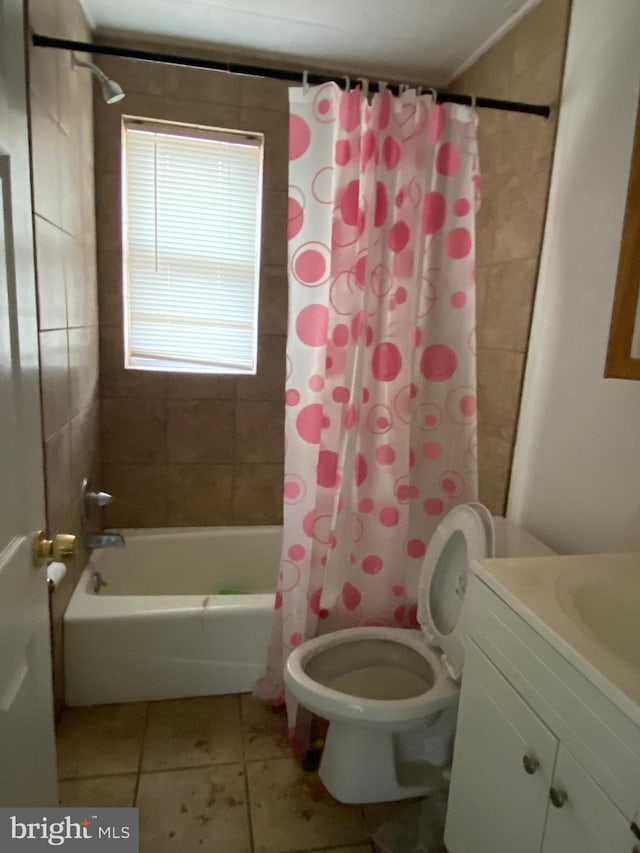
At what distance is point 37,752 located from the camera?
102cm

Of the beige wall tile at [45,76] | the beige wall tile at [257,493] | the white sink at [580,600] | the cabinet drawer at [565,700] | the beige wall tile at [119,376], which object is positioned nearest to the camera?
the cabinet drawer at [565,700]

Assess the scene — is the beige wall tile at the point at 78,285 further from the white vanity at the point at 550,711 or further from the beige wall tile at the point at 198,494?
the white vanity at the point at 550,711

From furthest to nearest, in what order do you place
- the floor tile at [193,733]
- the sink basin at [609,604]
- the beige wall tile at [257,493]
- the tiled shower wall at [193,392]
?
the beige wall tile at [257,493], the tiled shower wall at [193,392], the floor tile at [193,733], the sink basin at [609,604]

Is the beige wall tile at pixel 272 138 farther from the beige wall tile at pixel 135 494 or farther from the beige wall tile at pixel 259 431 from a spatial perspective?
the beige wall tile at pixel 135 494

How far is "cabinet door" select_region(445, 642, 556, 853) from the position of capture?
0.98 m

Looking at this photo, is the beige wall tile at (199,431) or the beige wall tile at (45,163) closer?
the beige wall tile at (45,163)

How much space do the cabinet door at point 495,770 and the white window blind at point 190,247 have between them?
1.76 meters

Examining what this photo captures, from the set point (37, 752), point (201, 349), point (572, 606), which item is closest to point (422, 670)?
point (572, 606)

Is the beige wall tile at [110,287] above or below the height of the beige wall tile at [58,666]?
above

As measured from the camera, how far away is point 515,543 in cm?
171

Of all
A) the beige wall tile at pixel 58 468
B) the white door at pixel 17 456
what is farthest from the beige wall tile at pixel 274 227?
the white door at pixel 17 456

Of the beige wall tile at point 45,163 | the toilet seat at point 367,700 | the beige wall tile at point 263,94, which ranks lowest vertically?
the toilet seat at point 367,700

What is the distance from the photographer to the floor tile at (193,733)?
1.73 metres

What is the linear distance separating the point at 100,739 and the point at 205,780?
15.5 inches
